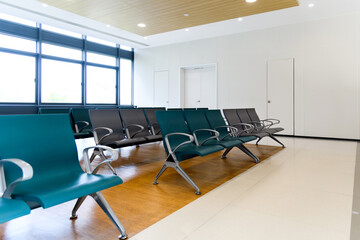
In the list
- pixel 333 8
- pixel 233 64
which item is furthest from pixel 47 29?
pixel 333 8

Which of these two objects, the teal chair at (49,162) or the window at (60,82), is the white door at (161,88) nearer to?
the window at (60,82)

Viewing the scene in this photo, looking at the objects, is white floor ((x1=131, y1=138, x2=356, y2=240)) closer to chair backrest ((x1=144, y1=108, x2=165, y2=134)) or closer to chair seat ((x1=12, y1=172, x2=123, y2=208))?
chair seat ((x1=12, y1=172, x2=123, y2=208))

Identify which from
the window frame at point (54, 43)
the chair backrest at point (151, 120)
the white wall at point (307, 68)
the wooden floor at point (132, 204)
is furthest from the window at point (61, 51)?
the wooden floor at point (132, 204)

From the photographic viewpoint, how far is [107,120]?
12.5 ft

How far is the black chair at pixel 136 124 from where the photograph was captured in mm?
4004

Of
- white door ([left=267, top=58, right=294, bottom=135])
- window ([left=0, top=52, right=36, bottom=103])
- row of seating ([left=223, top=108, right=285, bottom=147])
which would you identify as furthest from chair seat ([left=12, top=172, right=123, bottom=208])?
white door ([left=267, top=58, right=294, bottom=135])

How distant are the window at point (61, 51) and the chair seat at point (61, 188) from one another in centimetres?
765

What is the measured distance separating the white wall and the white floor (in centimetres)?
416

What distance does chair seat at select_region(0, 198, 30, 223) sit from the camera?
1164mm

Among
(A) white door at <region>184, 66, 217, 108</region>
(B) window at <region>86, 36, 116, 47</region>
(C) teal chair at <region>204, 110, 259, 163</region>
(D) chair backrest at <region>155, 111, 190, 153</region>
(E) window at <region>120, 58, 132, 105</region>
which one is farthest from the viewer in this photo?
(E) window at <region>120, 58, 132, 105</region>

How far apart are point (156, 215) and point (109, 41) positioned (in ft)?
29.8

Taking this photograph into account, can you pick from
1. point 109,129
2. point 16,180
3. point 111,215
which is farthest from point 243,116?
point 16,180

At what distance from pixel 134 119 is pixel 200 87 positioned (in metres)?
5.87

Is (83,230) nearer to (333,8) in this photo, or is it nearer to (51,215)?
(51,215)
